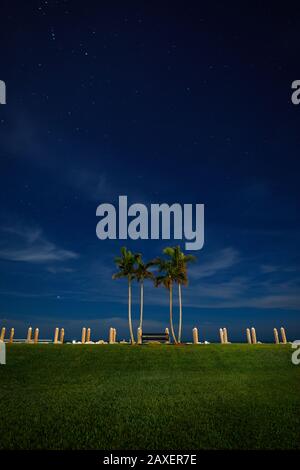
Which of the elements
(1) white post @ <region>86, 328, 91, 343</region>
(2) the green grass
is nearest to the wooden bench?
(2) the green grass

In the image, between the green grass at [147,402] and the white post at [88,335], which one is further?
the white post at [88,335]

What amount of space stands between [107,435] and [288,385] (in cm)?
1046

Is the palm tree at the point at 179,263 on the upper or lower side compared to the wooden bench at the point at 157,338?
upper

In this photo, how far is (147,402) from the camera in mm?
11648

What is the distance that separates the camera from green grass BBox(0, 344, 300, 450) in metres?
7.98

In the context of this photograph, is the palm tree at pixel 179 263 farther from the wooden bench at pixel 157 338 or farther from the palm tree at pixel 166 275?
the wooden bench at pixel 157 338

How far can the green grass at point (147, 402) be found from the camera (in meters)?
7.98

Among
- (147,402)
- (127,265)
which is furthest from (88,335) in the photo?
(147,402)

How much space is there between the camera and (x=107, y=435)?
8.19m

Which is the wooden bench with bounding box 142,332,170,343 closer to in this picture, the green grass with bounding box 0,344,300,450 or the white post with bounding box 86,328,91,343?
the green grass with bounding box 0,344,300,450

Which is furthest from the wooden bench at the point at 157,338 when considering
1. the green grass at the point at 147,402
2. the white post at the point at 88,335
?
the white post at the point at 88,335

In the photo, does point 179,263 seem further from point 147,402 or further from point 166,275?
point 147,402
